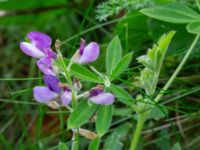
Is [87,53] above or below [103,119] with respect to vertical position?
above

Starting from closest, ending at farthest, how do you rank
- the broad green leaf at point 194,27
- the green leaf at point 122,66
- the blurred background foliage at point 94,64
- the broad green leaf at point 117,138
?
the green leaf at point 122,66 < the broad green leaf at point 194,27 < the broad green leaf at point 117,138 < the blurred background foliage at point 94,64

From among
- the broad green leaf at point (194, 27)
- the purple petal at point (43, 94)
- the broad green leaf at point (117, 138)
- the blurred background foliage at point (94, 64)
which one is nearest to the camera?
the purple petal at point (43, 94)

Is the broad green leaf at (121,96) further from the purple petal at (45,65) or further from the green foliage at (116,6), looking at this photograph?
the green foliage at (116,6)

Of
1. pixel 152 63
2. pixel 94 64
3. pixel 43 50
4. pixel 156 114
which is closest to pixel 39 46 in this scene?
pixel 43 50

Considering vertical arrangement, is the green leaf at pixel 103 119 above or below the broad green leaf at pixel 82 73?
below

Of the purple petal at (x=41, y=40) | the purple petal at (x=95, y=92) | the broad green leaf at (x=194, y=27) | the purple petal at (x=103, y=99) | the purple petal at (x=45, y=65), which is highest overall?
the purple petal at (x=41, y=40)

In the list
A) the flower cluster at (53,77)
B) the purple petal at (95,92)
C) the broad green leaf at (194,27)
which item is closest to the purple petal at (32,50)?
the flower cluster at (53,77)

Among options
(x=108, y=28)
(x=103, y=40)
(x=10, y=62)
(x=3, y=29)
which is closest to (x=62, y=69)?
(x=103, y=40)

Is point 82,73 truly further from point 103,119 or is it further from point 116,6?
point 116,6
